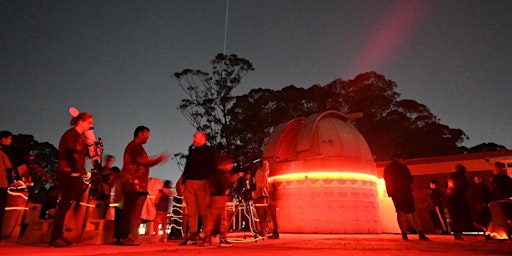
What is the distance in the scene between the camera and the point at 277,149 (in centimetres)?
1700

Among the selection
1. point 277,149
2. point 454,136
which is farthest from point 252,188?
point 454,136

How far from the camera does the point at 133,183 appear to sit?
6.05m

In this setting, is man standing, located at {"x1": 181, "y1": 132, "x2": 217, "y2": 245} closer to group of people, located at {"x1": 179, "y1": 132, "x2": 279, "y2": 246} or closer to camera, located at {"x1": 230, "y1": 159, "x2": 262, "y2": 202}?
group of people, located at {"x1": 179, "y1": 132, "x2": 279, "y2": 246}

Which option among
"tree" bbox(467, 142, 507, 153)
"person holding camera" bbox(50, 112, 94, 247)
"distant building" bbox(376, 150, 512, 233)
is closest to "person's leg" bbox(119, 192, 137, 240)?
"person holding camera" bbox(50, 112, 94, 247)

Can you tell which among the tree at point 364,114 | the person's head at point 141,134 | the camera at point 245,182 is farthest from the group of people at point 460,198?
the tree at point 364,114

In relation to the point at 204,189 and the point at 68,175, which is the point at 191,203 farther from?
the point at 68,175

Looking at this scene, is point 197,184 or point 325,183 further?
point 325,183

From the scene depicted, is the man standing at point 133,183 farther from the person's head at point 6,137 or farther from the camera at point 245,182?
the person's head at point 6,137

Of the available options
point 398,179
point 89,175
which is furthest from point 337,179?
point 89,175

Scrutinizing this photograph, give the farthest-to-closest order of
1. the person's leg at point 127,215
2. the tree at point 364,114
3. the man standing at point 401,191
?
1. the tree at point 364,114
2. the man standing at point 401,191
3. the person's leg at point 127,215

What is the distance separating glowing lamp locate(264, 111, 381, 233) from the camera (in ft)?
49.7

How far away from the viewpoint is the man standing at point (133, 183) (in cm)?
598

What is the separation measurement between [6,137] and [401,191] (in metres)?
8.63

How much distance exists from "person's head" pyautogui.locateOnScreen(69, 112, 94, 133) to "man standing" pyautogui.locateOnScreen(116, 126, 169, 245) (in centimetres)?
78
